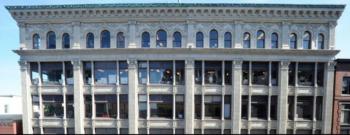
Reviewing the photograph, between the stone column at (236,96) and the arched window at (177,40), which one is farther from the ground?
the arched window at (177,40)

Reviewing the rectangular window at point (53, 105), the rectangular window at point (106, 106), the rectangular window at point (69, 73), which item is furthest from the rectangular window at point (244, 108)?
the rectangular window at point (53, 105)

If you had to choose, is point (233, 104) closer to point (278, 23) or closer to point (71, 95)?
point (278, 23)

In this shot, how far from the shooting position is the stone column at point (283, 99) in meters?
17.8

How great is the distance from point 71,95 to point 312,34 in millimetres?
22566

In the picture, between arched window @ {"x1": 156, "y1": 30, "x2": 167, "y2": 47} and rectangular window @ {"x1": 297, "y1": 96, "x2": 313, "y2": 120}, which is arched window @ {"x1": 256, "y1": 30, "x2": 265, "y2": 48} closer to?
rectangular window @ {"x1": 297, "y1": 96, "x2": 313, "y2": 120}

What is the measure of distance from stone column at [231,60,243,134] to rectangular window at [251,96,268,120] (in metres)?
1.46

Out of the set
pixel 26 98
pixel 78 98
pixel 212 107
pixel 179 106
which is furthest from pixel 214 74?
pixel 26 98

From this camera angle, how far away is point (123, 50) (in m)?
17.8

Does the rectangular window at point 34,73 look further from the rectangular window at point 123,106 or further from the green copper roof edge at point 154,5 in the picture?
the rectangular window at point 123,106

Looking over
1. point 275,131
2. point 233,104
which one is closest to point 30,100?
point 233,104

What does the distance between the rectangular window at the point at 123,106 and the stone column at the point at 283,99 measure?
13.9 m

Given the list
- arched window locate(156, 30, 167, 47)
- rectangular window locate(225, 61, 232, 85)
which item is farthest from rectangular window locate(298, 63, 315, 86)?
arched window locate(156, 30, 167, 47)

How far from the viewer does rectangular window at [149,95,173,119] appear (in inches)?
724

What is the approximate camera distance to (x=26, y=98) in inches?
736
